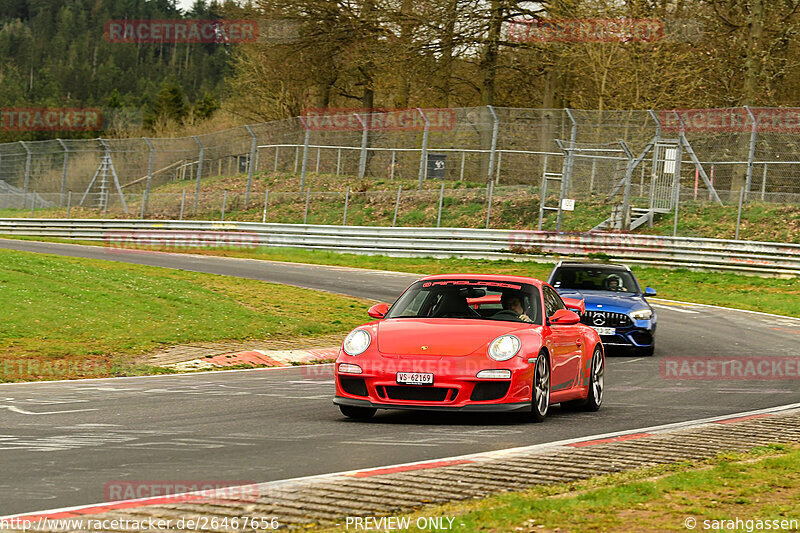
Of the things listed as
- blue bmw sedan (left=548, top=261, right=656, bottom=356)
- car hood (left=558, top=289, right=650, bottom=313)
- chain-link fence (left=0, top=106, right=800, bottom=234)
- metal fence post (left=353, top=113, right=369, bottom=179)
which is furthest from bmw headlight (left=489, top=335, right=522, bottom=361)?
metal fence post (left=353, top=113, right=369, bottom=179)

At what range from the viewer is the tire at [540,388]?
9.98 m

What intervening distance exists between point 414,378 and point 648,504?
385 centimetres

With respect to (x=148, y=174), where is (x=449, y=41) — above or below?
Result: above

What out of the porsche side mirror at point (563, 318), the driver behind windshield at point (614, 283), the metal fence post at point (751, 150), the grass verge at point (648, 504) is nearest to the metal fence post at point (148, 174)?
the metal fence post at point (751, 150)

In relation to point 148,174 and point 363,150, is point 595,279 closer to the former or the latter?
point 363,150

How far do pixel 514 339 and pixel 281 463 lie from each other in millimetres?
3141

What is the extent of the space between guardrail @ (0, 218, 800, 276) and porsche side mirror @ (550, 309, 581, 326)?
2026 centimetres

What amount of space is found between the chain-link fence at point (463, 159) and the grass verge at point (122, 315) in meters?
14.2

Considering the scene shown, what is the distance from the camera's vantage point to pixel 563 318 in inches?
429

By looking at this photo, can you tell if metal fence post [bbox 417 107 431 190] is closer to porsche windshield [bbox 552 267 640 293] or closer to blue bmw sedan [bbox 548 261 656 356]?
porsche windshield [bbox 552 267 640 293]

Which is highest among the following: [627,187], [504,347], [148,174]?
[627,187]

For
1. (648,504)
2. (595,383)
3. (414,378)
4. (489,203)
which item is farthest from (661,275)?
(648,504)

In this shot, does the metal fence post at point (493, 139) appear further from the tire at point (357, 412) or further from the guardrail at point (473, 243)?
the tire at point (357, 412)

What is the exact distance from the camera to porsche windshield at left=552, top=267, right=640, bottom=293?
18.4 meters
